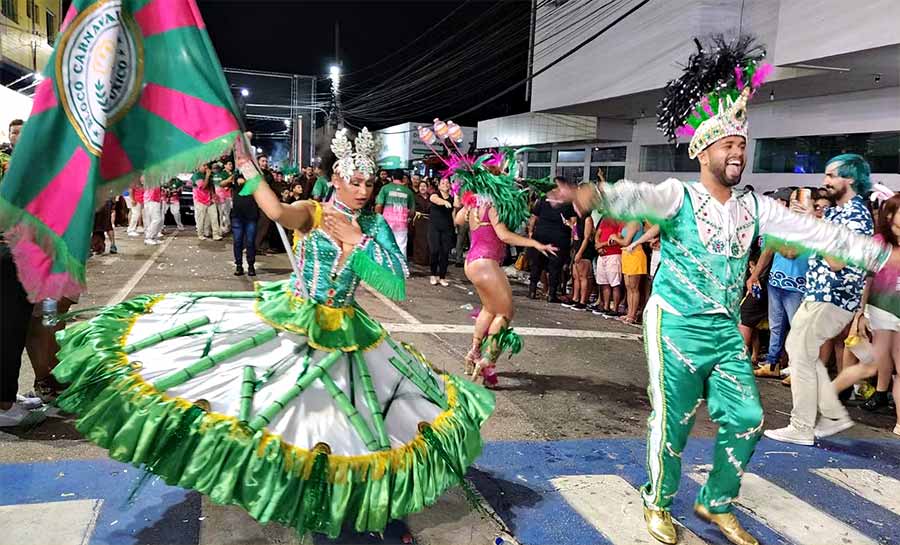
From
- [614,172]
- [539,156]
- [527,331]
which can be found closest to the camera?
[527,331]

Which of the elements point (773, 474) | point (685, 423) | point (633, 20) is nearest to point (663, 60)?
point (633, 20)

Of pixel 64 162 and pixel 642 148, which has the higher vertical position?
pixel 642 148

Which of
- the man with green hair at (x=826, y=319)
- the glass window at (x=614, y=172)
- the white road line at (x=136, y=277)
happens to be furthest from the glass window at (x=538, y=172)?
the man with green hair at (x=826, y=319)

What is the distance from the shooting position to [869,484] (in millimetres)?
4395

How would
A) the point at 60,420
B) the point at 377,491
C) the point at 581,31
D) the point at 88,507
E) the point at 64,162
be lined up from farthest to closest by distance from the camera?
the point at 581,31 → the point at 60,420 → the point at 88,507 → the point at 64,162 → the point at 377,491

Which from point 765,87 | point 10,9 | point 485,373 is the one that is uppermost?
point 10,9

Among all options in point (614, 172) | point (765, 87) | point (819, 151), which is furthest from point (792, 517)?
point (614, 172)

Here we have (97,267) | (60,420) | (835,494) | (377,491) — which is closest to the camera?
(377,491)

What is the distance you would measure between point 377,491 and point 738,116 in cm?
263

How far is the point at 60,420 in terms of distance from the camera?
456 cm

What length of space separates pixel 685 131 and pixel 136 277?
891cm

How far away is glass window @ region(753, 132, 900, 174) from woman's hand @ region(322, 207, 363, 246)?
34.6ft

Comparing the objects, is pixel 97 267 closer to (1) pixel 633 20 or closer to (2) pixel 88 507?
(2) pixel 88 507

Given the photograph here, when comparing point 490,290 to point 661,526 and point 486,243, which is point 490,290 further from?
point 661,526
